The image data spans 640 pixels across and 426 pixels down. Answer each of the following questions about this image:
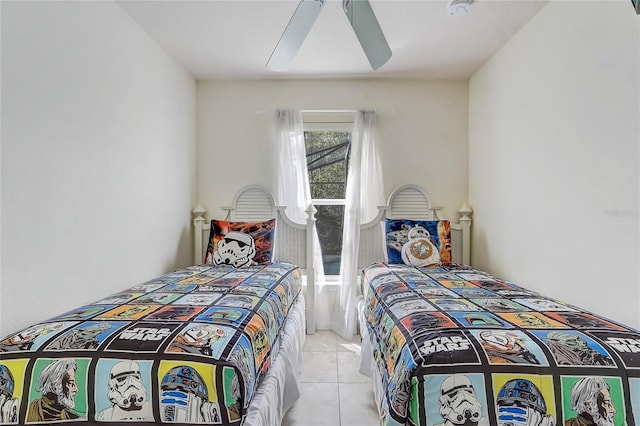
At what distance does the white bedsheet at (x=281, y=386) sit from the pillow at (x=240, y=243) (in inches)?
22.2

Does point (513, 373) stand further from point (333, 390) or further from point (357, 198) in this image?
point (357, 198)

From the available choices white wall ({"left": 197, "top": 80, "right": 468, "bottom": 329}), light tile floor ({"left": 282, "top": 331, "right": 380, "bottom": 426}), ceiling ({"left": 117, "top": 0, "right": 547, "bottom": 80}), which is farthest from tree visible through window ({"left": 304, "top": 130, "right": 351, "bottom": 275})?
light tile floor ({"left": 282, "top": 331, "right": 380, "bottom": 426})

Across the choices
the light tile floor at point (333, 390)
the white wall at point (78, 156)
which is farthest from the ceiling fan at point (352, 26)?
the light tile floor at point (333, 390)

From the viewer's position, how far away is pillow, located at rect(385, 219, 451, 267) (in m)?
2.88

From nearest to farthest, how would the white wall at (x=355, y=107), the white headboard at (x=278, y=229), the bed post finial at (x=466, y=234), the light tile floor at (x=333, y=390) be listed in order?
the light tile floor at (x=333, y=390), the white headboard at (x=278, y=229), the bed post finial at (x=466, y=234), the white wall at (x=355, y=107)

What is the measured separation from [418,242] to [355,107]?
1385mm

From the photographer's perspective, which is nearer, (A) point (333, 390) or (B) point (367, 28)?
(B) point (367, 28)

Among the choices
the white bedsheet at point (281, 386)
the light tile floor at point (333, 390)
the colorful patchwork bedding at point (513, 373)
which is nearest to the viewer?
the colorful patchwork bedding at point (513, 373)

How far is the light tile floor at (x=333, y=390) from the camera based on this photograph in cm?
193

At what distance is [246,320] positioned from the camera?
1.49 metres

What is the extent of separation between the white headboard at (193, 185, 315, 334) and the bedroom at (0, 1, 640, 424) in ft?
0.43

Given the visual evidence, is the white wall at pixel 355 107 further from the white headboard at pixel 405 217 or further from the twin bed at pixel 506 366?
the twin bed at pixel 506 366

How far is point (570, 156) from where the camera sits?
6.44 ft

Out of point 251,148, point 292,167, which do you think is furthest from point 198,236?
point 292,167
